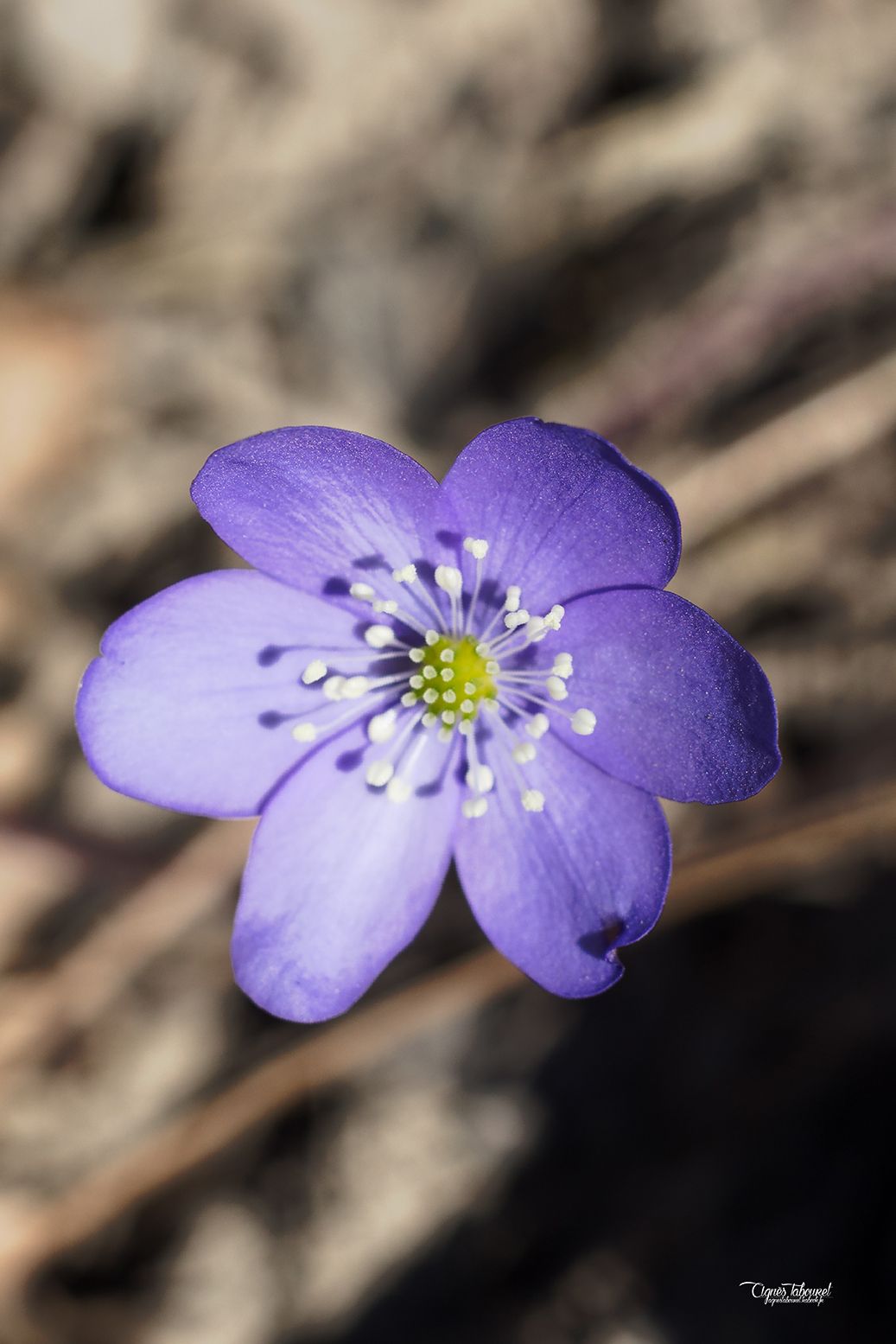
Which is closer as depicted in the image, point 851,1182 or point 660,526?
point 660,526

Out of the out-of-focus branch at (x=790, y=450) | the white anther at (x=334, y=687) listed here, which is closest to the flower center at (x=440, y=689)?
the white anther at (x=334, y=687)

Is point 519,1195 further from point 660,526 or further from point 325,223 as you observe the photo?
point 325,223

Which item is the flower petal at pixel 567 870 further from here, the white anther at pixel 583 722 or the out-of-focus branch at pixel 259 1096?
the out-of-focus branch at pixel 259 1096

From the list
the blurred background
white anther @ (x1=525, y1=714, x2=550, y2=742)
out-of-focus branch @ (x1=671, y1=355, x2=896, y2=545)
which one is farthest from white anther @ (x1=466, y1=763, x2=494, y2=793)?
out-of-focus branch @ (x1=671, y1=355, x2=896, y2=545)

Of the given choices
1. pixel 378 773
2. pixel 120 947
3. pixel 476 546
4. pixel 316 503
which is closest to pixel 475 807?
pixel 378 773

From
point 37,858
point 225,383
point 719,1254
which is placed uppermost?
point 225,383

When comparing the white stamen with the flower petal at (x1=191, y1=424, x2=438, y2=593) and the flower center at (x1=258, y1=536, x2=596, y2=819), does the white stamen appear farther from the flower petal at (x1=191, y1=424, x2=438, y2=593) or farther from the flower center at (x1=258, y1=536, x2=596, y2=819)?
the flower petal at (x1=191, y1=424, x2=438, y2=593)

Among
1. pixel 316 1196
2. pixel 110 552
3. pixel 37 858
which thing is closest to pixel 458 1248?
pixel 316 1196
